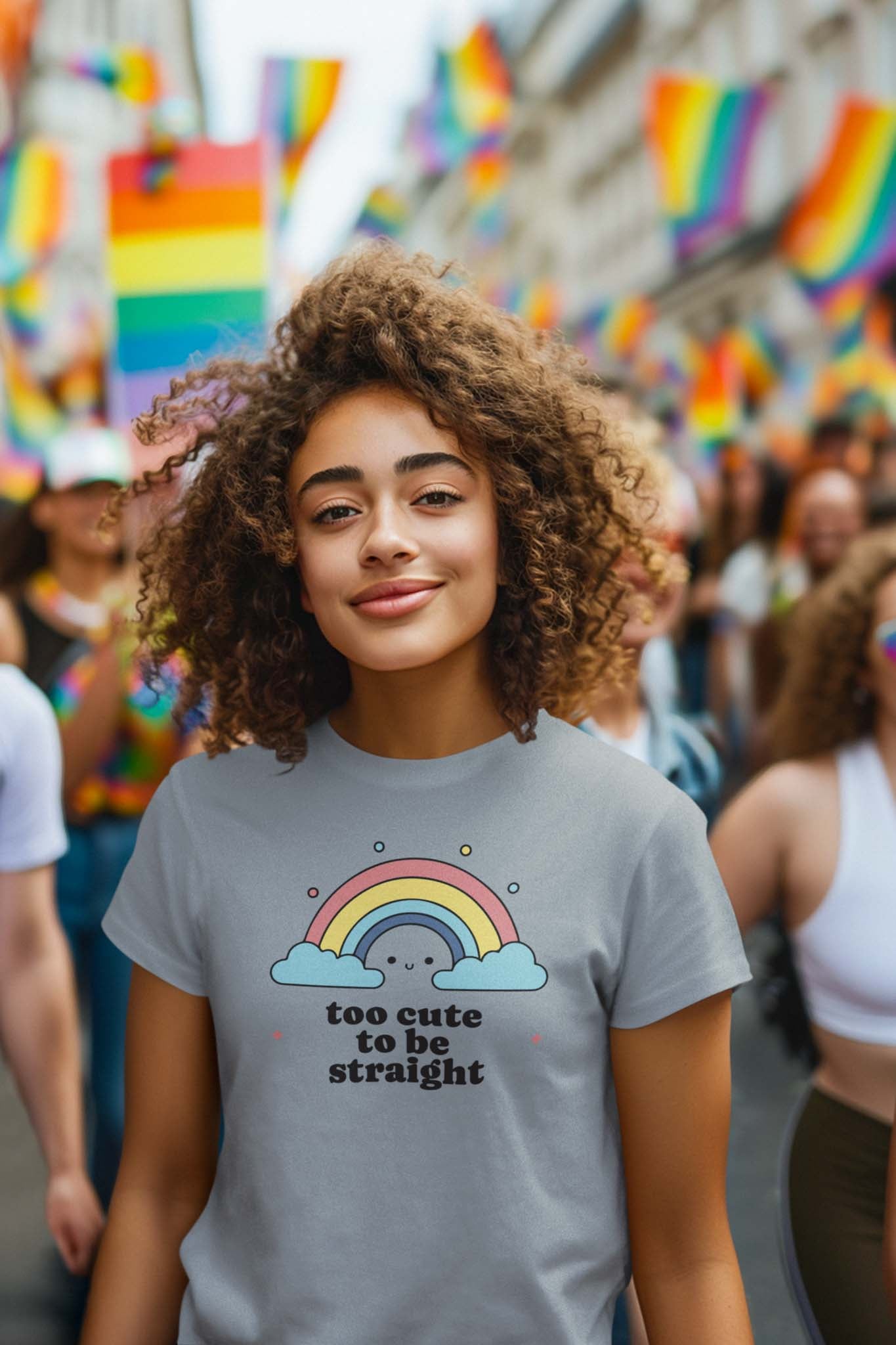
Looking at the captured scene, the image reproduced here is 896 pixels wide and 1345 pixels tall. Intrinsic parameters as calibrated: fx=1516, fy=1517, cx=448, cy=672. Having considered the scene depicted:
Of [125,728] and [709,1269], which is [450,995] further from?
[125,728]

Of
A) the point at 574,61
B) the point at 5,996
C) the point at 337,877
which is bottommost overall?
the point at 5,996

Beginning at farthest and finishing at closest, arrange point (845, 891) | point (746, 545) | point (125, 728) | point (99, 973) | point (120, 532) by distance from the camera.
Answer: point (746, 545), point (120, 532), point (125, 728), point (99, 973), point (845, 891)

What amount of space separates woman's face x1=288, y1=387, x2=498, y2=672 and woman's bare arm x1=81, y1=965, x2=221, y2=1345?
0.42 metres

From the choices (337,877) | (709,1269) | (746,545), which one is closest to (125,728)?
(337,877)

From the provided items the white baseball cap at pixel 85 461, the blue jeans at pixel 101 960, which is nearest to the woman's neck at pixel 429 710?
the blue jeans at pixel 101 960

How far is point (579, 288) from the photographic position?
4131cm

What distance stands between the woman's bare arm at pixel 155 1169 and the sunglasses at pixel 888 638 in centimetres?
122

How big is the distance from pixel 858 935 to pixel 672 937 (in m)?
0.83

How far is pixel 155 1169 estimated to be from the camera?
156 cm

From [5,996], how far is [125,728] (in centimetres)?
119

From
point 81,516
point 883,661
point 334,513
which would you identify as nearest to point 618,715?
point 883,661

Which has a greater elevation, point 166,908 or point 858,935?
point 166,908

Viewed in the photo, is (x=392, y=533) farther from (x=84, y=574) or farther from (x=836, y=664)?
(x=84, y=574)

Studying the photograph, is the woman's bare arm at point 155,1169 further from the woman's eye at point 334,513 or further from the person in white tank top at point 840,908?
the person in white tank top at point 840,908
